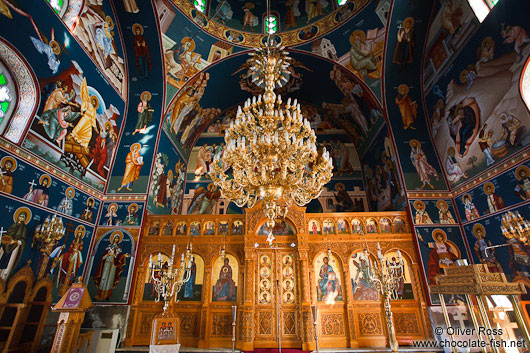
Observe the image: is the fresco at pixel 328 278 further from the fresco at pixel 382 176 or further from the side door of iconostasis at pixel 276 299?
the fresco at pixel 382 176

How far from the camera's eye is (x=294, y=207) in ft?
31.1

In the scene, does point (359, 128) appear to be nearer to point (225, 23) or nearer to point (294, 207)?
point (294, 207)

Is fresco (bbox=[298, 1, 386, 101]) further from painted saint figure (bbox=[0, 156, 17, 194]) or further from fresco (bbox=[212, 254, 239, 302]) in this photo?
painted saint figure (bbox=[0, 156, 17, 194])

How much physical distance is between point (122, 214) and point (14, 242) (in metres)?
3.53

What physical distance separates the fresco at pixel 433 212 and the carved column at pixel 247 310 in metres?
6.22

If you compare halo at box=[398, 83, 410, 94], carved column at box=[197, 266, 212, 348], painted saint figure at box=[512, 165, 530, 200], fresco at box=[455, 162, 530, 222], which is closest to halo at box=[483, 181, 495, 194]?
fresco at box=[455, 162, 530, 222]

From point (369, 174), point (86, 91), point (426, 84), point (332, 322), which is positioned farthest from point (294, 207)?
point (86, 91)

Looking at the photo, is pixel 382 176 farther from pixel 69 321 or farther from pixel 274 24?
pixel 69 321

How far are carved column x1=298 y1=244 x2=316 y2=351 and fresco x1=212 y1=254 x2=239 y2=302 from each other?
232 cm

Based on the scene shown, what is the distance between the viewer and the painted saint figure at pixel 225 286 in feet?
29.0

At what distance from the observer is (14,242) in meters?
6.06

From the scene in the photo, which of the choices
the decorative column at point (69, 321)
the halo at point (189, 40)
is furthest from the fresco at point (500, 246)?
the halo at point (189, 40)

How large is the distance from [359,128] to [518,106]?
672cm

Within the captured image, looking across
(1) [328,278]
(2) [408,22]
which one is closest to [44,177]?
(1) [328,278]
